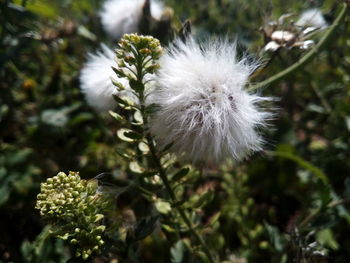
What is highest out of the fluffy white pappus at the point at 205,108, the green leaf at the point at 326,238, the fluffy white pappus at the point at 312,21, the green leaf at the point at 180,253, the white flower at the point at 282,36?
the fluffy white pappus at the point at 312,21

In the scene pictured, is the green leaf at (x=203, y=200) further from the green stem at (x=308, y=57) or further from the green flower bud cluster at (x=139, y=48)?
the green flower bud cluster at (x=139, y=48)

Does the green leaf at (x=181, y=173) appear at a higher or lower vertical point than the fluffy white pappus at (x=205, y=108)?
lower

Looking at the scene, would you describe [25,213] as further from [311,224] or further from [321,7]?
[321,7]

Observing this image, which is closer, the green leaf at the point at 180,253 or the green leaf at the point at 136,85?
the green leaf at the point at 136,85

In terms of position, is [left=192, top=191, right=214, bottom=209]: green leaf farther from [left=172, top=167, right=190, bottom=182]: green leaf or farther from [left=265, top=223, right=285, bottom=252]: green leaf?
[left=265, top=223, right=285, bottom=252]: green leaf

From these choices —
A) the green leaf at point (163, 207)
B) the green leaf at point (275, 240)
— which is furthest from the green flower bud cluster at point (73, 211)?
the green leaf at point (275, 240)

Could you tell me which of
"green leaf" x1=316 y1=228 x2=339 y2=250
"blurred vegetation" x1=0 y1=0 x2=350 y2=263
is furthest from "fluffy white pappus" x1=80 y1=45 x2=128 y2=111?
"green leaf" x1=316 y1=228 x2=339 y2=250
